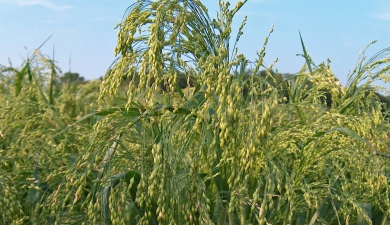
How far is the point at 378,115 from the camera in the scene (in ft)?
10.3

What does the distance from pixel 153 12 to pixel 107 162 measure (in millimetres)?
605

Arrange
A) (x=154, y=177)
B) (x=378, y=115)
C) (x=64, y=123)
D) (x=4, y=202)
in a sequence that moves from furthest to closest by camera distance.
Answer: (x=64, y=123), (x=378, y=115), (x=4, y=202), (x=154, y=177)

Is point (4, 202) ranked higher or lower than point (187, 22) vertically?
lower

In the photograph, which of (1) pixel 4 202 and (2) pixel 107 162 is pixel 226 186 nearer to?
(2) pixel 107 162

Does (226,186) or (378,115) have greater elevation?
(378,115)

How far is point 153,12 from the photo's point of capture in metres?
2.31

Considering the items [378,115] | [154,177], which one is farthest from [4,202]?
[378,115]

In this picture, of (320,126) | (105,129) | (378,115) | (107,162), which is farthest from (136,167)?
(378,115)

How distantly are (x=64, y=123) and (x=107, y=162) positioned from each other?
168 cm

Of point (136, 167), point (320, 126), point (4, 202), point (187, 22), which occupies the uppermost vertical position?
point (187, 22)

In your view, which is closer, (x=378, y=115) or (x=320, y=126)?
(x=320, y=126)

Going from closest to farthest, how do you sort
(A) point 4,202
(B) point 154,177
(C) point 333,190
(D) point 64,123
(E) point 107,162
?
(B) point 154,177 → (E) point 107,162 → (C) point 333,190 → (A) point 4,202 → (D) point 64,123

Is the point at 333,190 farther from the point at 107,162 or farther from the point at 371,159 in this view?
the point at 107,162

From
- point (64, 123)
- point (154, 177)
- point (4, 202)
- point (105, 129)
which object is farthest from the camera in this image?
point (64, 123)
